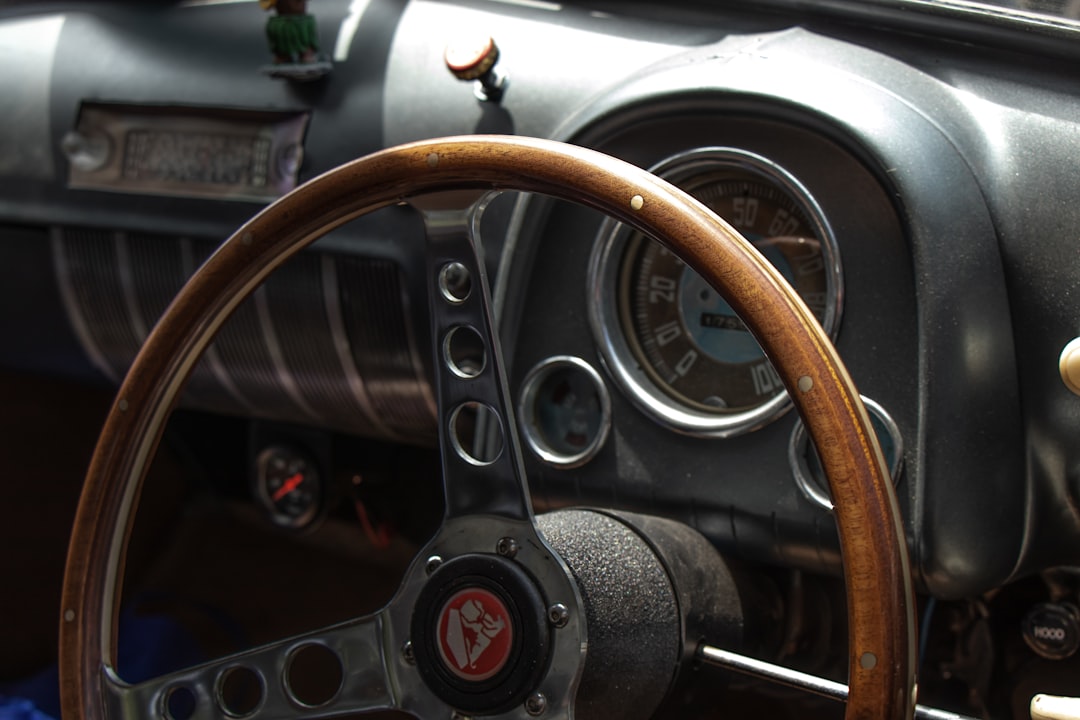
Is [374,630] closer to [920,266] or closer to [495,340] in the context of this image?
[495,340]

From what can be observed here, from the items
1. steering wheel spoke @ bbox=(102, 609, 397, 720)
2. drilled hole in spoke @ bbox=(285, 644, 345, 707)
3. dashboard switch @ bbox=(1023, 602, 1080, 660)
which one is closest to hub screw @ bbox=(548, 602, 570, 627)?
steering wheel spoke @ bbox=(102, 609, 397, 720)

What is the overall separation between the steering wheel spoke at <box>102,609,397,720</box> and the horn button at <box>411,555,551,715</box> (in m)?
0.04

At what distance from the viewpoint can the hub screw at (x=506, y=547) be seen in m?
0.96

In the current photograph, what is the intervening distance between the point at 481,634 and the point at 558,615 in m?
0.06

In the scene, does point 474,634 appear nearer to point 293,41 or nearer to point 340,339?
point 340,339

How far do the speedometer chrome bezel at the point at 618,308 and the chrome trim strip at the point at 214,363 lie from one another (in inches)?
24.1

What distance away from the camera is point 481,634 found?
939mm

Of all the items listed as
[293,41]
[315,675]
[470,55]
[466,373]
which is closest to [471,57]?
[470,55]

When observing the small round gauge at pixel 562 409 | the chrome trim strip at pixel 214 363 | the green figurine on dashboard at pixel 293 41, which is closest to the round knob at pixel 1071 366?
the small round gauge at pixel 562 409

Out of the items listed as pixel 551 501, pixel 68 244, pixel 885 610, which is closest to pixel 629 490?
pixel 551 501

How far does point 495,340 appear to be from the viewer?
969mm

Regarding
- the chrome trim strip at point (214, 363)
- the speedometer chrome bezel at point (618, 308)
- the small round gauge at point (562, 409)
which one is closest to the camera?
the speedometer chrome bezel at point (618, 308)

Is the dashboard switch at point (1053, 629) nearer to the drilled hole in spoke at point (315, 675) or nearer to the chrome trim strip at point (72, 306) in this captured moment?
the drilled hole in spoke at point (315, 675)

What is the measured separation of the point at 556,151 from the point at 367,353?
79cm
